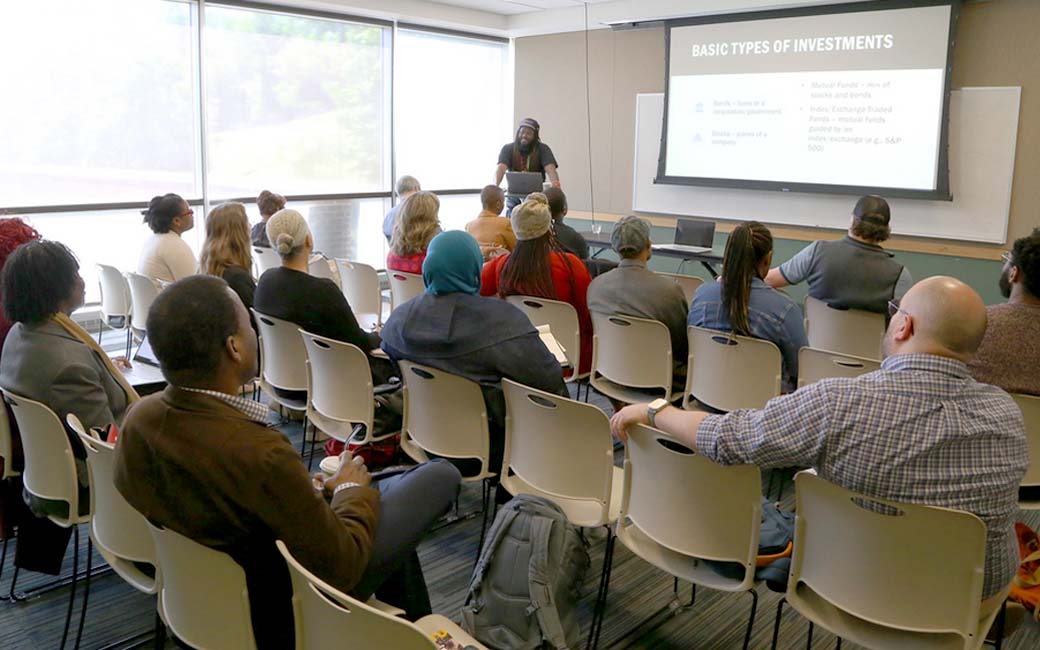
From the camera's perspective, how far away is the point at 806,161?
7.46 metres

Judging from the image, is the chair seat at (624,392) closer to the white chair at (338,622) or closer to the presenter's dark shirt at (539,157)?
the white chair at (338,622)

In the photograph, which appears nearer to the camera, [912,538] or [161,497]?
[161,497]

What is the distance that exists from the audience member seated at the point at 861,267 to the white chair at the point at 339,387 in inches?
91.6

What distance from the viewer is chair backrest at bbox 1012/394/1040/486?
8.67 ft

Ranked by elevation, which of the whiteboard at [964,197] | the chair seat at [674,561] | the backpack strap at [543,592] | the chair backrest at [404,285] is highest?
the whiteboard at [964,197]

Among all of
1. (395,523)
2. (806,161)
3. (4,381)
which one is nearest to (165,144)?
(4,381)

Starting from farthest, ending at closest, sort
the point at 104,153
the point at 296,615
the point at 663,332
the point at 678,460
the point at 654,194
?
the point at 654,194 < the point at 104,153 < the point at 663,332 < the point at 678,460 < the point at 296,615

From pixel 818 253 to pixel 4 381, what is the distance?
3625mm

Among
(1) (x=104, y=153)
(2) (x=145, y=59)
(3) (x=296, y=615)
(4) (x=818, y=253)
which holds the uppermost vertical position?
(2) (x=145, y=59)

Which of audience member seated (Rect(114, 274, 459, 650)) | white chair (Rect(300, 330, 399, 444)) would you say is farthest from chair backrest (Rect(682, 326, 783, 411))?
audience member seated (Rect(114, 274, 459, 650))

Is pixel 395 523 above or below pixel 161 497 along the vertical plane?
below

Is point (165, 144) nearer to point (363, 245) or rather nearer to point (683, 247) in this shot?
point (363, 245)

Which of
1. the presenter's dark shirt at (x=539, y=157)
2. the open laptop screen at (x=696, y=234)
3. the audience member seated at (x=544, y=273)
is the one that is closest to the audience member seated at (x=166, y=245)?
the audience member seated at (x=544, y=273)

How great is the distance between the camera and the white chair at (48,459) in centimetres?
233
